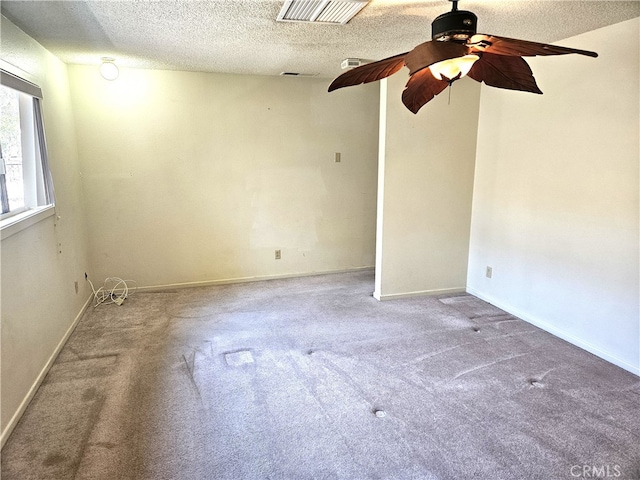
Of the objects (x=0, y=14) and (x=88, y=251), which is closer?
(x=0, y=14)

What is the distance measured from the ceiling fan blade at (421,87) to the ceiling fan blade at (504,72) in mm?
160

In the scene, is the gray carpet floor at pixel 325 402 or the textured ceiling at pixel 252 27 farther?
the textured ceiling at pixel 252 27

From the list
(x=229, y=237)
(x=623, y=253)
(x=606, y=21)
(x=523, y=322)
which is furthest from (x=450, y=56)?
(x=229, y=237)

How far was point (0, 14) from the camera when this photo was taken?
2334 millimetres

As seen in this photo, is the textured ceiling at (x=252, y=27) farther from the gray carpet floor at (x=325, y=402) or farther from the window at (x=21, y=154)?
the gray carpet floor at (x=325, y=402)

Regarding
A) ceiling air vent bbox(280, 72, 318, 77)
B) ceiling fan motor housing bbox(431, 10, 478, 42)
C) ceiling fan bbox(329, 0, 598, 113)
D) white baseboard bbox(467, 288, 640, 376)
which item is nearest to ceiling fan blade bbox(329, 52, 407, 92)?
ceiling fan bbox(329, 0, 598, 113)

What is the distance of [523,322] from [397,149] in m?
1.91

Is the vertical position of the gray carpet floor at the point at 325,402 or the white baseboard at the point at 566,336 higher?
the white baseboard at the point at 566,336

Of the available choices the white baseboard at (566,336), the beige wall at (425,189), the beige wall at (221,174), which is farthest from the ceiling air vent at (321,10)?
the white baseboard at (566,336)

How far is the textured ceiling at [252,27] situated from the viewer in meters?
2.30

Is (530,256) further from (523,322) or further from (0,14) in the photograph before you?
(0,14)

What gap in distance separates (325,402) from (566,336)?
2077 millimetres

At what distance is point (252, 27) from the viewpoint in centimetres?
267

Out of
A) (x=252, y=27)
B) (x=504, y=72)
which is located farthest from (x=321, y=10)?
(x=504, y=72)
